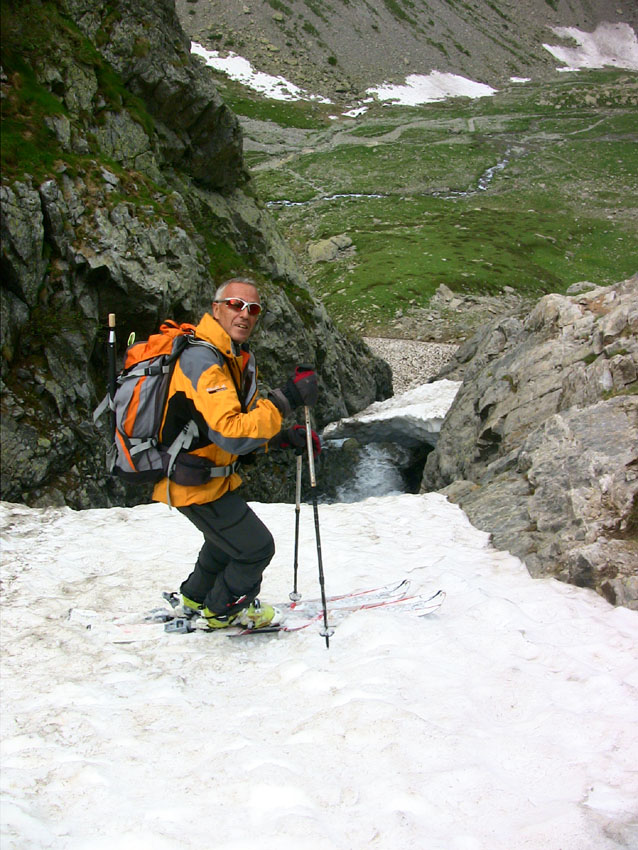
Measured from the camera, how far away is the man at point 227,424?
242 inches

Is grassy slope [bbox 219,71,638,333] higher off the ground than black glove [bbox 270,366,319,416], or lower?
higher

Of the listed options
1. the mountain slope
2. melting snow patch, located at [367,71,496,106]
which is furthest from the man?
the mountain slope

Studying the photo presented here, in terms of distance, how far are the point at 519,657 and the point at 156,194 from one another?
1724 centimetres

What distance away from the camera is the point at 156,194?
1864 cm

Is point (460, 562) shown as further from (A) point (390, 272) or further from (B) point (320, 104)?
(B) point (320, 104)

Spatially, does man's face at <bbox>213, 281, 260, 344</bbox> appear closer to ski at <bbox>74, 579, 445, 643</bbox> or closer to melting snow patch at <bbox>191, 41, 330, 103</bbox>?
ski at <bbox>74, 579, 445, 643</bbox>

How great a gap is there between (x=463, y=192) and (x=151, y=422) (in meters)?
99.3

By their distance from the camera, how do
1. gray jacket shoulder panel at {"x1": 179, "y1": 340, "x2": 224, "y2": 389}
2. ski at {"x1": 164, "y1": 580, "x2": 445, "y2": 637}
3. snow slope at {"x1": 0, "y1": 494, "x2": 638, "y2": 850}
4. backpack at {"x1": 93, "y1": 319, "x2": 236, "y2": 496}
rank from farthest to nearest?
ski at {"x1": 164, "y1": 580, "x2": 445, "y2": 637} → backpack at {"x1": 93, "y1": 319, "x2": 236, "y2": 496} → gray jacket shoulder panel at {"x1": 179, "y1": 340, "x2": 224, "y2": 389} → snow slope at {"x1": 0, "y1": 494, "x2": 638, "y2": 850}

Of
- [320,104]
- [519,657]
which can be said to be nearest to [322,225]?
[519,657]

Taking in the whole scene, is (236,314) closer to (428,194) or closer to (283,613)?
(283,613)

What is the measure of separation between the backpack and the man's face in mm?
336

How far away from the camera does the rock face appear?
949 centimetres

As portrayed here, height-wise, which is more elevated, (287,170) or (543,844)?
(287,170)

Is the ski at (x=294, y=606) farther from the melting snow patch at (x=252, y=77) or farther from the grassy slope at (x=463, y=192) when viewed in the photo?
the melting snow patch at (x=252, y=77)
